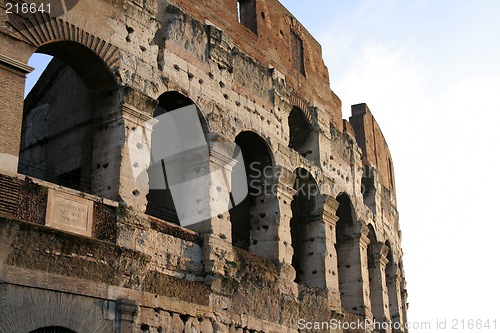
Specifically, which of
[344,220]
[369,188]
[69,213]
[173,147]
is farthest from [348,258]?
[69,213]

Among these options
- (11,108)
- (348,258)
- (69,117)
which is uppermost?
(69,117)

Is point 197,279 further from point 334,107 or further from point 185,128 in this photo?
point 334,107

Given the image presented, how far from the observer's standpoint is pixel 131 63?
1096cm

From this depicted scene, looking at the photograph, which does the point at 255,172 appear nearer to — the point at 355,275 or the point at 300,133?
the point at 300,133

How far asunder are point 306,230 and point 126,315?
6.32 metres

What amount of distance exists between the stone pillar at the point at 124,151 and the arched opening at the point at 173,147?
3.68 ft

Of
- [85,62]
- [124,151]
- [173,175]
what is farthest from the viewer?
[173,175]

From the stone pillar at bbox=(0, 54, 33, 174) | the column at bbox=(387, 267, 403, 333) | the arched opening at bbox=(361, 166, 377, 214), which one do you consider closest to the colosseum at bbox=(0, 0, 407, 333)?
the stone pillar at bbox=(0, 54, 33, 174)

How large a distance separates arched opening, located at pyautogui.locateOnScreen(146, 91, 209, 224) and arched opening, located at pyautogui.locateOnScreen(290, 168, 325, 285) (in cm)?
313

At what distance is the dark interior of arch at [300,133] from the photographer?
1593cm

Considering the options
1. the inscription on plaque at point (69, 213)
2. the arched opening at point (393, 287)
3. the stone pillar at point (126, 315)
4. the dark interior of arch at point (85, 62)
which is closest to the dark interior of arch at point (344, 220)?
the arched opening at point (393, 287)

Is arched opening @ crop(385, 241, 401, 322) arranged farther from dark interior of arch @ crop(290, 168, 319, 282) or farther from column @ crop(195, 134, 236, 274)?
column @ crop(195, 134, 236, 274)

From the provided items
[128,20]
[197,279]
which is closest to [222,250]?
[197,279]

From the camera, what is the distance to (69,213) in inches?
372
